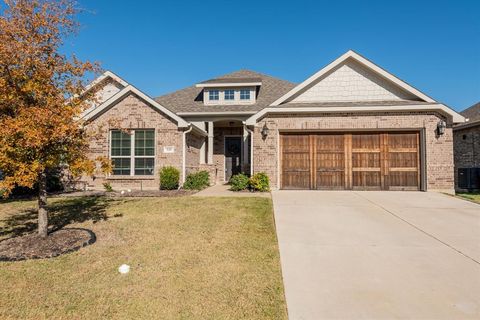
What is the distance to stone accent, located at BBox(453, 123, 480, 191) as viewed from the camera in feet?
50.2

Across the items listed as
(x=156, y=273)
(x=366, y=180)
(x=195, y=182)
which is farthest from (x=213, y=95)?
(x=156, y=273)

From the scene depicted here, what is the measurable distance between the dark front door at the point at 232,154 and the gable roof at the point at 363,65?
5.25 meters

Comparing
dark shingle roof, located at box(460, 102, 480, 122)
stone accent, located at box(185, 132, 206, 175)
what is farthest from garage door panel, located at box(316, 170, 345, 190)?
dark shingle roof, located at box(460, 102, 480, 122)

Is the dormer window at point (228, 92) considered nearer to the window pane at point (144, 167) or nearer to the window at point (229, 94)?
the window at point (229, 94)

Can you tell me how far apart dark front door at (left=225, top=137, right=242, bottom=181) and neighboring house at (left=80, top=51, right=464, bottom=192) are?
3647 mm

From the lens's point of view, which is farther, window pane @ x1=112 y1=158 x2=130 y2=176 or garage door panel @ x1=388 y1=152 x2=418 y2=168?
window pane @ x1=112 y1=158 x2=130 y2=176

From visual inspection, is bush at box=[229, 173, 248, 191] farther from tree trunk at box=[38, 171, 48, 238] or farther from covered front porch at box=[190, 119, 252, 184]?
tree trunk at box=[38, 171, 48, 238]

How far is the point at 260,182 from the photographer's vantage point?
1179cm

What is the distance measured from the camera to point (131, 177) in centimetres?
1295

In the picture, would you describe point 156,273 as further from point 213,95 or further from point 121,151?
point 213,95

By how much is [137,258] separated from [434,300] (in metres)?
4.21

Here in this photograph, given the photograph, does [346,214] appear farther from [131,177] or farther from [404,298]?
[131,177]

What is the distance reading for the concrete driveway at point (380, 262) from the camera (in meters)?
3.11

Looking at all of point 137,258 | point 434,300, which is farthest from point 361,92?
point 137,258
